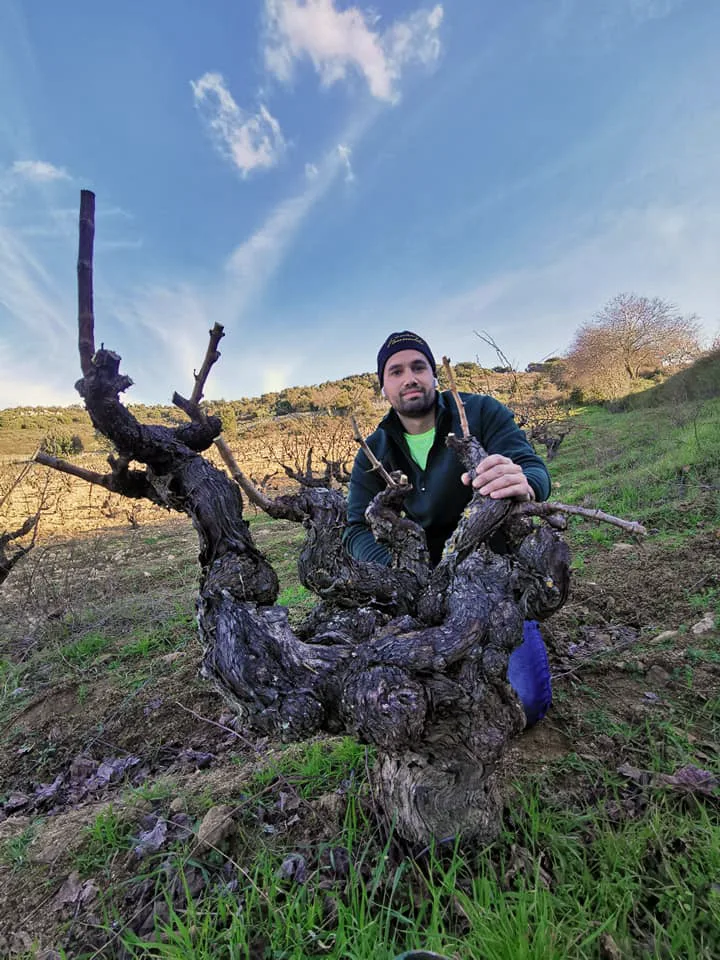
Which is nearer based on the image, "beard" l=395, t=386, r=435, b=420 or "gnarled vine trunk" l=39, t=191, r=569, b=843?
"gnarled vine trunk" l=39, t=191, r=569, b=843

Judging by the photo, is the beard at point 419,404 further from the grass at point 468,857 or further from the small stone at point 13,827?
the small stone at point 13,827

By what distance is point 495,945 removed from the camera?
1.16m

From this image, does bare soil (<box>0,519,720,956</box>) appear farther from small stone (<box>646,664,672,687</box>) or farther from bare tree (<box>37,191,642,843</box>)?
bare tree (<box>37,191,642,843</box>)

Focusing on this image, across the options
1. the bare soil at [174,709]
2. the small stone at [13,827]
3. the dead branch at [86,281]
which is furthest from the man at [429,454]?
the small stone at [13,827]

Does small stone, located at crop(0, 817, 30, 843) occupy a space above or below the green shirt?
below

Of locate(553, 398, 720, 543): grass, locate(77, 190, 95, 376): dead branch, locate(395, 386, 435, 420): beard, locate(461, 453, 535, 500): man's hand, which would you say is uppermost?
locate(77, 190, 95, 376): dead branch

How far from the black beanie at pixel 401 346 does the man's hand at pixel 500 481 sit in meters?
1.24

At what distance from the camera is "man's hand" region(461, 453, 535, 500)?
1.58 m

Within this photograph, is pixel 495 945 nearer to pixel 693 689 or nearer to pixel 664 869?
pixel 664 869

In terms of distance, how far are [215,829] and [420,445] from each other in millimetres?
2173

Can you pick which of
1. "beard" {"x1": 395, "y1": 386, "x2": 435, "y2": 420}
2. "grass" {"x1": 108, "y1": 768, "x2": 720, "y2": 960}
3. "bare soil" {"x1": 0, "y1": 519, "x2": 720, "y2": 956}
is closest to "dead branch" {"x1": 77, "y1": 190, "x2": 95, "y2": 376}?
"beard" {"x1": 395, "y1": 386, "x2": 435, "y2": 420}

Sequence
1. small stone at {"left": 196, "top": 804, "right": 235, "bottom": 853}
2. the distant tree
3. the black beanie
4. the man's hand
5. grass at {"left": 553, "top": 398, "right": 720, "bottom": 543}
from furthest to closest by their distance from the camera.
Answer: the distant tree
grass at {"left": 553, "top": 398, "right": 720, "bottom": 543}
the black beanie
small stone at {"left": 196, "top": 804, "right": 235, "bottom": 853}
the man's hand

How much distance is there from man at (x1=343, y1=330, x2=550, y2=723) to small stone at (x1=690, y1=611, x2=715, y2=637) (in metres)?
1.26

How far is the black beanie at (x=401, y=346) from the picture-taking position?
2.63 metres
